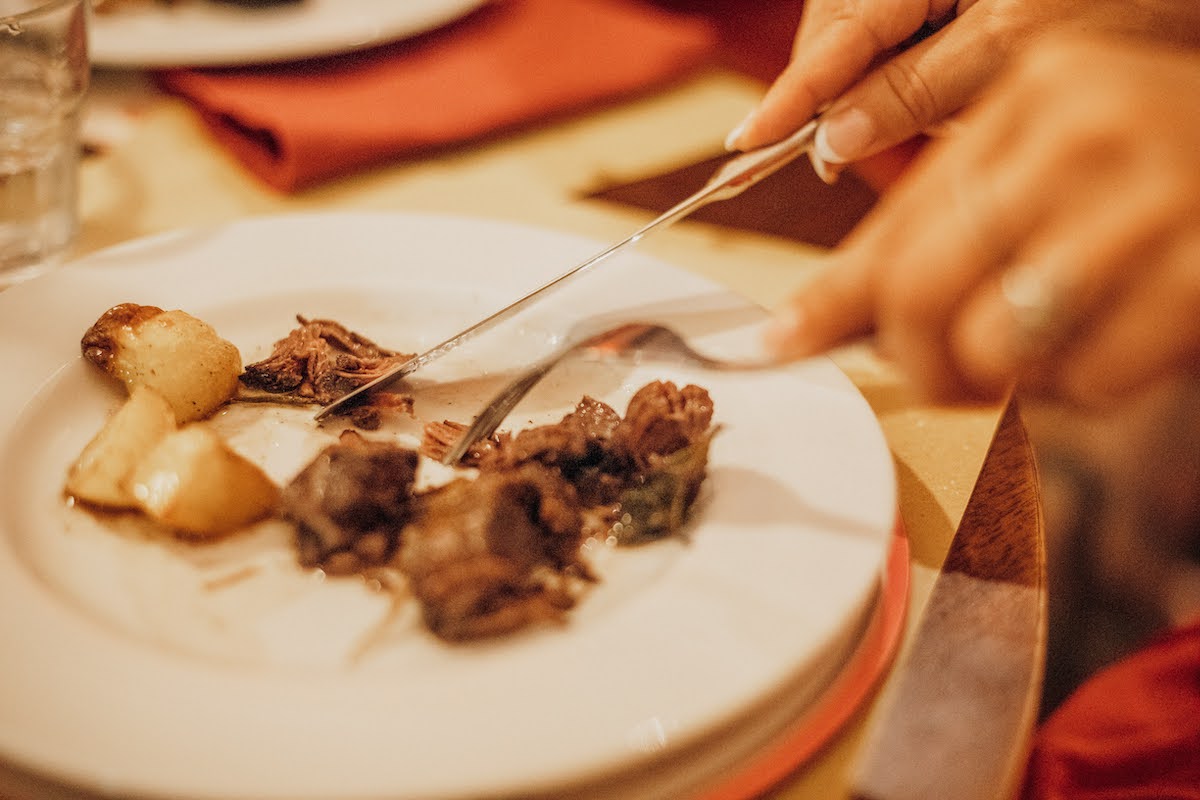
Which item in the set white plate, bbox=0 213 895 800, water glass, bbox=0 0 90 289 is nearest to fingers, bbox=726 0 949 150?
white plate, bbox=0 213 895 800

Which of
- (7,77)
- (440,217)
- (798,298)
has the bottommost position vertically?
(440,217)

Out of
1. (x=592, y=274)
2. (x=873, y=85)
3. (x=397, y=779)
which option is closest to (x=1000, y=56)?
(x=873, y=85)

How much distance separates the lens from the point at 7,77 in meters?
1.48

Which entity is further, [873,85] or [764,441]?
[873,85]

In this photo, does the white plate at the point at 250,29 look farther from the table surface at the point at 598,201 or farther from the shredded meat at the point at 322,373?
the shredded meat at the point at 322,373

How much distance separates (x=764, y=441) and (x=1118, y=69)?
1.68ft

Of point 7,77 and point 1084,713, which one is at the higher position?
point 7,77

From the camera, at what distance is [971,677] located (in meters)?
0.95

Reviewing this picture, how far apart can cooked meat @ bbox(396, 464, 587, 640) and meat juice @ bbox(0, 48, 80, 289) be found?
2.78 ft

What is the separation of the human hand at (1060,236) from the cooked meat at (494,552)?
0.37 m

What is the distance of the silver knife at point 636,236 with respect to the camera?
1.22m

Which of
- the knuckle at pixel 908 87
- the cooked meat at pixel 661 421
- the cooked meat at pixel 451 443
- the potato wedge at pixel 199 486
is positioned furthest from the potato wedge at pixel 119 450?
the knuckle at pixel 908 87

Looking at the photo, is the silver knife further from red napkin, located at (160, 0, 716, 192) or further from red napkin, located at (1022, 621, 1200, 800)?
red napkin, located at (1022, 621, 1200, 800)

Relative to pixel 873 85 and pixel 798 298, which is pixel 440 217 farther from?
pixel 798 298
